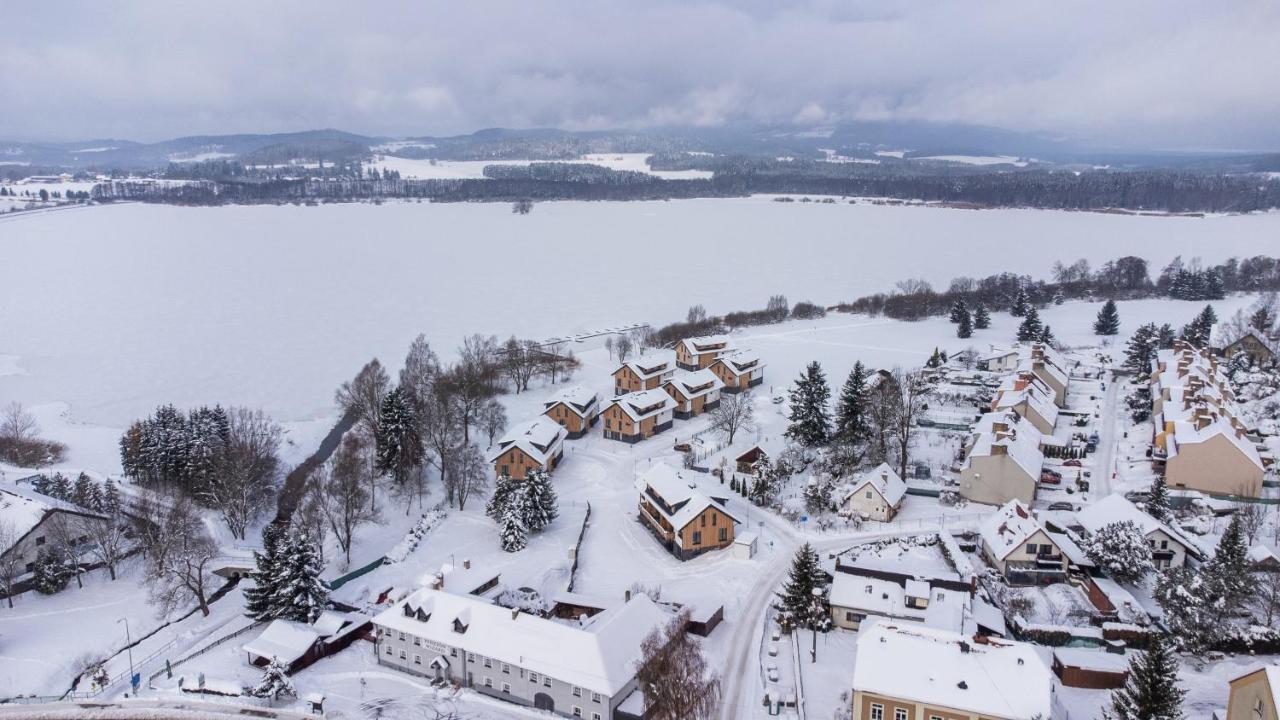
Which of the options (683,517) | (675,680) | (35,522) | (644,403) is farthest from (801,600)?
(35,522)

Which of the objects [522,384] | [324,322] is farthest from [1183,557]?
[324,322]

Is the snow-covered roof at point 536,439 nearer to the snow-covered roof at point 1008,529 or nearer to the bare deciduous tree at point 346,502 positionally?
the bare deciduous tree at point 346,502

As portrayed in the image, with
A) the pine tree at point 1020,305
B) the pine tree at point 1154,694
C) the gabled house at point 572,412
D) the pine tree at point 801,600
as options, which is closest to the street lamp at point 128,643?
the pine tree at point 801,600

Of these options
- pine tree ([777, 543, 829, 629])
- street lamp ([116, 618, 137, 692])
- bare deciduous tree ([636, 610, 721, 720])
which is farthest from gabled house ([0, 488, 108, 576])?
pine tree ([777, 543, 829, 629])

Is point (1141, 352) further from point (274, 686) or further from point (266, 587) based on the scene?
point (274, 686)

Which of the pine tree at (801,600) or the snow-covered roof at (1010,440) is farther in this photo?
the snow-covered roof at (1010,440)
